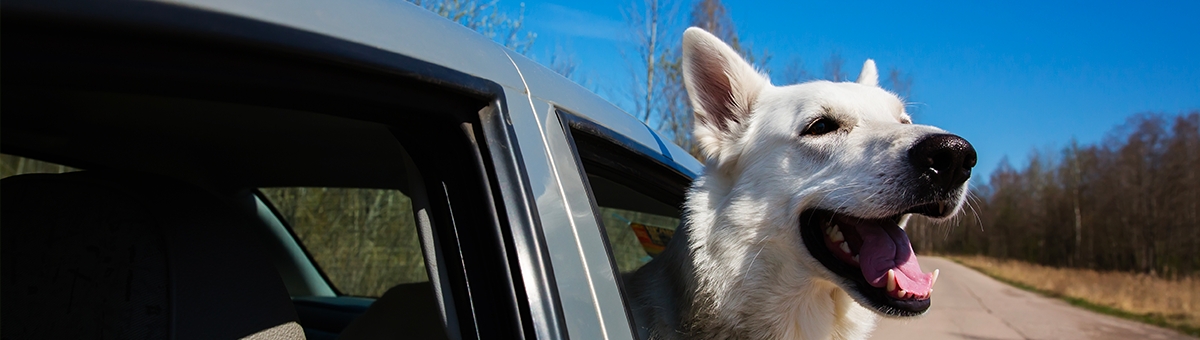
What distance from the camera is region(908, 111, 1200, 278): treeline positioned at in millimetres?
34812

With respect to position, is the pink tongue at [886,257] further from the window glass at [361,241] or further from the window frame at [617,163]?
the window glass at [361,241]

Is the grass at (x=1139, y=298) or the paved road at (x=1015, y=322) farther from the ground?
the paved road at (x=1015, y=322)

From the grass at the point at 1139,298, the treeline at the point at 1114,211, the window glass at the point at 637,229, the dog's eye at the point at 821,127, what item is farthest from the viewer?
the treeline at the point at 1114,211

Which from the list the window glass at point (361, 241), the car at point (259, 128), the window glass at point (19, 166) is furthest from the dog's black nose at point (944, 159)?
the window glass at point (361, 241)

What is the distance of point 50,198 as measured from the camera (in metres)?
1.36

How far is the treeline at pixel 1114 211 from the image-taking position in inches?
1371

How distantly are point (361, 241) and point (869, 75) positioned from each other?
4.86 metres

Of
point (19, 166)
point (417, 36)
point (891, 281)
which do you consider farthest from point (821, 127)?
point (19, 166)

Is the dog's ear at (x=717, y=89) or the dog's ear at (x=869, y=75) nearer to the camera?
the dog's ear at (x=717, y=89)

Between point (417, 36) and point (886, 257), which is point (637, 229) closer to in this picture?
point (886, 257)

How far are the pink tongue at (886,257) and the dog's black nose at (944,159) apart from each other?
23 centimetres

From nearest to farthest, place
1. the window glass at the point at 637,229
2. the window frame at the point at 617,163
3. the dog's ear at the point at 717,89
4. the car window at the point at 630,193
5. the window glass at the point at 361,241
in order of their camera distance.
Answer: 1. the window frame at the point at 617,163
2. the car window at the point at 630,193
3. the dog's ear at the point at 717,89
4. the window glass at the point at 637,229
5. the window glass at the point at 361,241

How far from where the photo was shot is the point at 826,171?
2.32 meters

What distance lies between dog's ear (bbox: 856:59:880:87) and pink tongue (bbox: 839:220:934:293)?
3.73 feet
